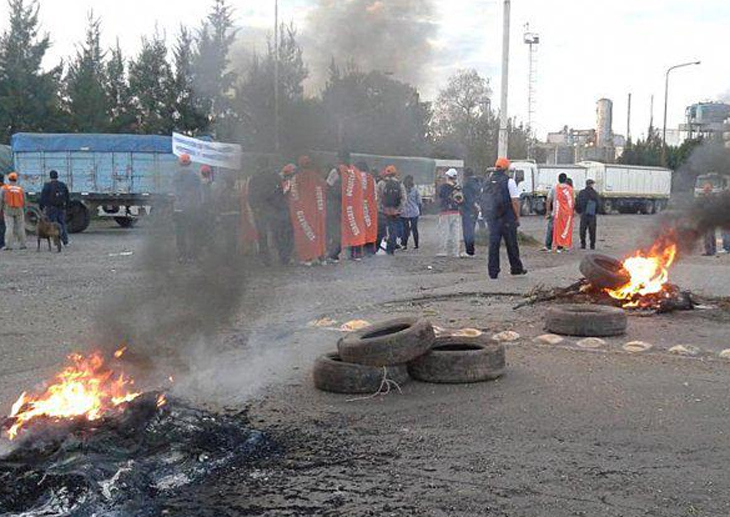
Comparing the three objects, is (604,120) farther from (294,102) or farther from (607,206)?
(294,102)

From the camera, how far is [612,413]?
18.3 feet

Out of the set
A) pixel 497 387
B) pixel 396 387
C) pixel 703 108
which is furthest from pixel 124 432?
pixel 703 108

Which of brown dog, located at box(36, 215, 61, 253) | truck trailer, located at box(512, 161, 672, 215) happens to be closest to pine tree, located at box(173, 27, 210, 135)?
brown dog, located at box(36, 215, 61, 253)

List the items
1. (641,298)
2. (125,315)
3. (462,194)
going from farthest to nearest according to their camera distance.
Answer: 1. (462,194)
2. (641,298)
3. (125,315)

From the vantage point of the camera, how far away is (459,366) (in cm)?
639

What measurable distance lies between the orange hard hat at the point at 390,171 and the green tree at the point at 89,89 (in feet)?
53.9

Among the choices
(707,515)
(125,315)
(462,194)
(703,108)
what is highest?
(703,108)

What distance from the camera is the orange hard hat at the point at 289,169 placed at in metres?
8.61

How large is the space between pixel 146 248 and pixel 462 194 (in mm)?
9735

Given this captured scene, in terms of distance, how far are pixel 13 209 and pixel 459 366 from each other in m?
15.6

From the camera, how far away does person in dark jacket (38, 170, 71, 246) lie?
61.9ft

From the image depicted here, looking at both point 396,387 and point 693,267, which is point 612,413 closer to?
point 396,387

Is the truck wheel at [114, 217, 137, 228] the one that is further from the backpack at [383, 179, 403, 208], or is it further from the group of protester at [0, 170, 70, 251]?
the backpack at [383, 179, 403, 208]

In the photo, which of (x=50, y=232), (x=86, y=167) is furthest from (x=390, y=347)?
(x=86, y=167)
